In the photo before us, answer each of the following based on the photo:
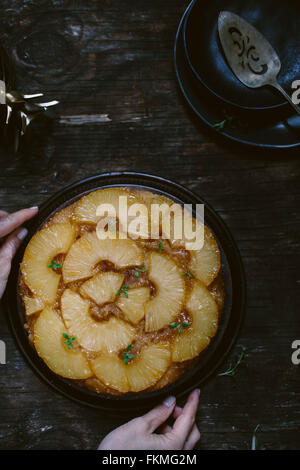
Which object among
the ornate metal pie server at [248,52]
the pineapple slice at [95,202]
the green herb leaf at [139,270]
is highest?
the ornate metal pie server at [248,52]

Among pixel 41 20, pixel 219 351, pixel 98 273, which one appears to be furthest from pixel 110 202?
pixel 41 20

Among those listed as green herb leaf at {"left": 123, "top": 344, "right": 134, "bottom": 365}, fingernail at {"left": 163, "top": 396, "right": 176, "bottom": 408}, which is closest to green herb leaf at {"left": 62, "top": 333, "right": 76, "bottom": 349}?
green herb leaf at {"left": 123, "top": 344, "right": 134, "bottom": 365}

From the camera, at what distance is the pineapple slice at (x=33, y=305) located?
1.75 metres

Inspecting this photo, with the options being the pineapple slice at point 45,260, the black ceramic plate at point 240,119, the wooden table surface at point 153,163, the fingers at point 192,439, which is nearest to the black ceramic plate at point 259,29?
the black ceramic plate at point 240,119

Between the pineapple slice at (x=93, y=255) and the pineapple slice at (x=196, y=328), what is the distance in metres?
0.31

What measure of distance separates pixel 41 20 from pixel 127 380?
1.94m

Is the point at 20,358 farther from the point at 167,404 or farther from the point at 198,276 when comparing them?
the point at 198,276

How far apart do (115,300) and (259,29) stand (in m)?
1.55

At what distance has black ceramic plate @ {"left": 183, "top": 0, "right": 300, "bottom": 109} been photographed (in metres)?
1.93

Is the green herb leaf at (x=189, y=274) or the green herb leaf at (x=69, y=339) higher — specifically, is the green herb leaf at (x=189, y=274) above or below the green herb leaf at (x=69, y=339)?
above

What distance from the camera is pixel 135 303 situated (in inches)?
67.9

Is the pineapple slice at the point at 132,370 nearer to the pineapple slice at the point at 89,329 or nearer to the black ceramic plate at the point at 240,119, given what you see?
the pineapple slice at the point at 89,329

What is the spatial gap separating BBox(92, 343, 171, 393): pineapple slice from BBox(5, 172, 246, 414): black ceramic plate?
0.25 m

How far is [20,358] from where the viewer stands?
79.4 inches
